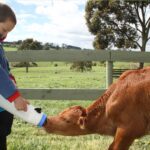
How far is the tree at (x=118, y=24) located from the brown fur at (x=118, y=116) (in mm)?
39679

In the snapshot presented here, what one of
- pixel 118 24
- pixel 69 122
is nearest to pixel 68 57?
pixel 69 122

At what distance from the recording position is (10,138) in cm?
784

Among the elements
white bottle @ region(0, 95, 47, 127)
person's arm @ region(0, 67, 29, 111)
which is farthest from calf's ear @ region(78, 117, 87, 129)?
person's arm @ region(0, 67, 29, 111)

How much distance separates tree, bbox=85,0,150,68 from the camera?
150 ft

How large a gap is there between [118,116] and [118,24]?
4126cm

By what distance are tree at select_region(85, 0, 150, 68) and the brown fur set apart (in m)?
39.7

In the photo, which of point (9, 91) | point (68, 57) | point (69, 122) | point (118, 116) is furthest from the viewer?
point (68, 57)

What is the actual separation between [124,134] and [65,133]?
69 cm

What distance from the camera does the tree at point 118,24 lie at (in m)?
45.7

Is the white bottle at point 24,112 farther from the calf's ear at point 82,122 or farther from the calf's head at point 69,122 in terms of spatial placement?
the calf's ear at point 82,122

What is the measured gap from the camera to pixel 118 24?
152 ft

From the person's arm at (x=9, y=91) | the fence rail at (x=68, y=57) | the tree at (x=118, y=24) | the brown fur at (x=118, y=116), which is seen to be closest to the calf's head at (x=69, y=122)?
the brown fur at (x=118, y=116)

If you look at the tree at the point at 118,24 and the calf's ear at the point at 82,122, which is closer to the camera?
the calf's ear at the point at 82,122

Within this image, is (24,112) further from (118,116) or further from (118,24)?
(118,24)
